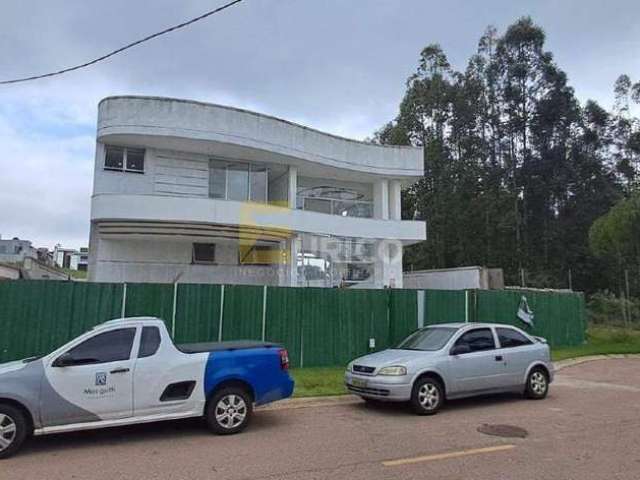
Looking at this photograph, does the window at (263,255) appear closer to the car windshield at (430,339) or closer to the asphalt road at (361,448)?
the car windshield at (430,339)

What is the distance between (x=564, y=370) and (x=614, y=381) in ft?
6.70

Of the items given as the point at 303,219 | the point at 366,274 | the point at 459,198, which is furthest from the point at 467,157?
the point at 303,219

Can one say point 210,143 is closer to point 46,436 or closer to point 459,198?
point 46,436

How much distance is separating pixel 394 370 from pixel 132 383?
4.25m

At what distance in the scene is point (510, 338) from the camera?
10.8m

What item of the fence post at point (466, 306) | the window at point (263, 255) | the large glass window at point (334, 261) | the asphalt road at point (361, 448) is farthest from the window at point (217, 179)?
the asphalt road at point (361, 448)

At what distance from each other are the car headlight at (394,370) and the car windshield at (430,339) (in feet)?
3.30

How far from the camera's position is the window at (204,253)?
817 inches

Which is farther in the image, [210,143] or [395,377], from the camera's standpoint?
[210,143]

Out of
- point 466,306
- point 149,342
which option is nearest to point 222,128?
point 466,306

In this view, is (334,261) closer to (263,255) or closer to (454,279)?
(263,255)

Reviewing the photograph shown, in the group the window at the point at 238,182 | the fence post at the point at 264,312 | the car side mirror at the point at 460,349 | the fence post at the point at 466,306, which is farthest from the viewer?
the window at the point at 238,182

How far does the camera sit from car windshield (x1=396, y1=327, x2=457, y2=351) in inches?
400

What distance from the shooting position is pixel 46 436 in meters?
7.56
